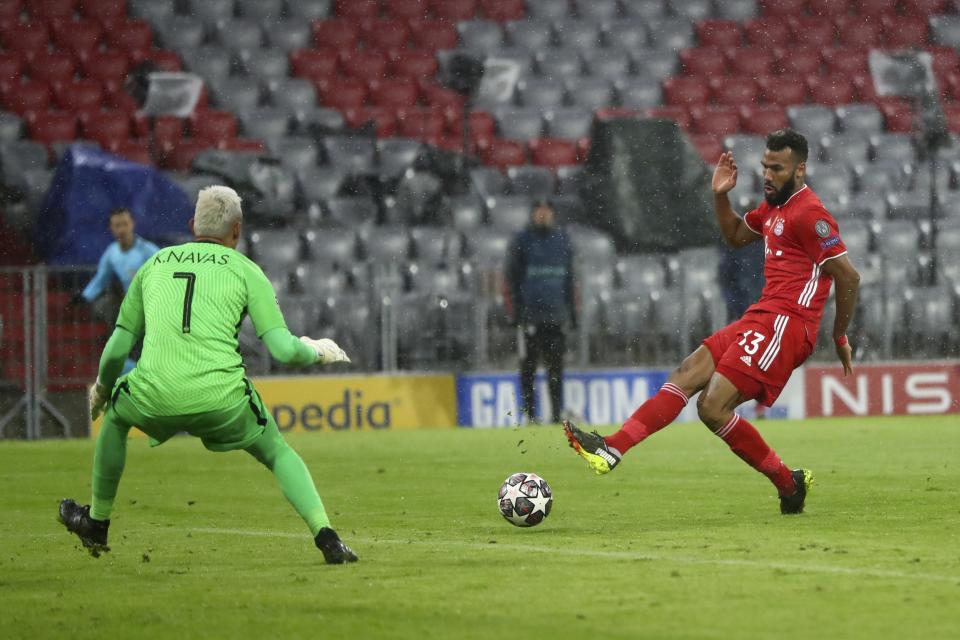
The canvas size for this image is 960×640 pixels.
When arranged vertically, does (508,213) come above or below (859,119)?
below

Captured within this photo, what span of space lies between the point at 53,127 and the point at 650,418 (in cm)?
1499

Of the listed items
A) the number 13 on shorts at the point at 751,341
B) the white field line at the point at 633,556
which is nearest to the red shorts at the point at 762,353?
the number 13 on shorts at the point at 751,341

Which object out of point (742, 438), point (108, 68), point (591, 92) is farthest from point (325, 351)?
point (591, 92)

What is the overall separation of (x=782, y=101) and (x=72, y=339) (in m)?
12.2

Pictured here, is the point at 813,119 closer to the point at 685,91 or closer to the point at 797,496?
the point at 685,91

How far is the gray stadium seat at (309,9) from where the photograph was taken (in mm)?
25328

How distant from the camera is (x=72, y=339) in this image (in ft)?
60.8

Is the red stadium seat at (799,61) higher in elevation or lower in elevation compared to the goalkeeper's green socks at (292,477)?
higher

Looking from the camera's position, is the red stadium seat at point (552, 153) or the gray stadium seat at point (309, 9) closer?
the red stadium seat at point (552, 153)

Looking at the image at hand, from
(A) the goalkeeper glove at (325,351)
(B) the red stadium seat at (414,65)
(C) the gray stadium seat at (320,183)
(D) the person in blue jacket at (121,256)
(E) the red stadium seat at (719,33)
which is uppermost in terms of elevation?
(E) the red stadium seat at (719,33)

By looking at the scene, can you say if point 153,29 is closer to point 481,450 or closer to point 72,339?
point 72,339

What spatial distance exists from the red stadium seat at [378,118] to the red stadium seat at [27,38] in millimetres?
4162

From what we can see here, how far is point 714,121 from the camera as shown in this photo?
2544cm

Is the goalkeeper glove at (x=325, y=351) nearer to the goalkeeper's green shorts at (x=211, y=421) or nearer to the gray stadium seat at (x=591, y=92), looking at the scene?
the goalkeeper's green shorts at (x=211, y=421)
